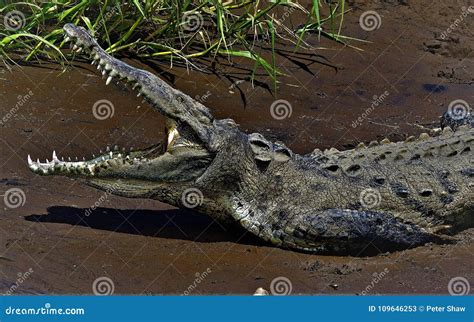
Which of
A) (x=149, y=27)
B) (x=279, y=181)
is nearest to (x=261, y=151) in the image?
(x=279, y=181)

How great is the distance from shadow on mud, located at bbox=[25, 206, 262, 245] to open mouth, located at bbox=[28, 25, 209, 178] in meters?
0.49

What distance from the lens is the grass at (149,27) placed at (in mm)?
9867

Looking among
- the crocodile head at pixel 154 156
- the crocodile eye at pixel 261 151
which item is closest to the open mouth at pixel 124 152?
the crocodile head at pixel 154 156

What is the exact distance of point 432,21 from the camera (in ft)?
43.4

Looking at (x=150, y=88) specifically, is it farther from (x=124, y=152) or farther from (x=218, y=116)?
(x=218, y=116)

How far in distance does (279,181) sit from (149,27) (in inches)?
140

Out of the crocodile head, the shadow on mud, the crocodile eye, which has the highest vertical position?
the crocodile eye

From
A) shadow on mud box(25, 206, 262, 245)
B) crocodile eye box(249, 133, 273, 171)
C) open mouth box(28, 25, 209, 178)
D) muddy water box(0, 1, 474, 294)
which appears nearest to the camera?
muddy water box(0, 1, 474, 294)

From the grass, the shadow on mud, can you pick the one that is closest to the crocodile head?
the shadow on mud

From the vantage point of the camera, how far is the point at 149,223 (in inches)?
302

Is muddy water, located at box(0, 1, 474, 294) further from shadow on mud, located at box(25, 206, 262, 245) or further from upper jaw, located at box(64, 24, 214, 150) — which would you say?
upper jaw, located at box(64, 24, 214, 150)

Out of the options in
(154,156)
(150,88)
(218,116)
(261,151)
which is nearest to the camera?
(150,88)

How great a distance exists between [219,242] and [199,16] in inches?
153

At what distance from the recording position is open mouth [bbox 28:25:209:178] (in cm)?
712
